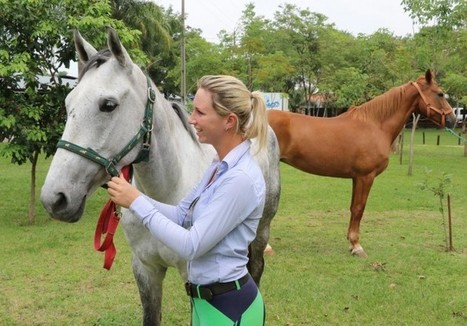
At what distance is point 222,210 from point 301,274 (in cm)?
359

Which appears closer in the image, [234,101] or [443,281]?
[234,101]

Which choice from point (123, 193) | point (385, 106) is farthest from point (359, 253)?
point (123, 193)

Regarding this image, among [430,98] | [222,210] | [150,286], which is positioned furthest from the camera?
[430,98]

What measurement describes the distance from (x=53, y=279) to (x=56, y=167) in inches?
130

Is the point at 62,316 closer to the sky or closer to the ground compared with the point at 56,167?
closer to the ground

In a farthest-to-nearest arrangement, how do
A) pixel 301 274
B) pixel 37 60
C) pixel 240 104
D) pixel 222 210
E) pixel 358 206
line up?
pixel 37 60 → pixel 358 206 → pixel 301 274 → pixel 240 104 → pixel 222 210

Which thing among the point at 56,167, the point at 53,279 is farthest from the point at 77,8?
the point at 56,167

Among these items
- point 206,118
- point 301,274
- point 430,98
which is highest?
point 430,98

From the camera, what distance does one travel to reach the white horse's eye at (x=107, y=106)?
1.87 m

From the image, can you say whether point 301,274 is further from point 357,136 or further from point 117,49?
point 117,49

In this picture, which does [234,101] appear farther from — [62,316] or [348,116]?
[348,116]

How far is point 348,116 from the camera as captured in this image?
610 centimetres

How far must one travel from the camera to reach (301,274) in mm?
4977

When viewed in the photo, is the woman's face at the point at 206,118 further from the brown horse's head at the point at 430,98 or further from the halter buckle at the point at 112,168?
the brown horse's head at the point at 430,98
